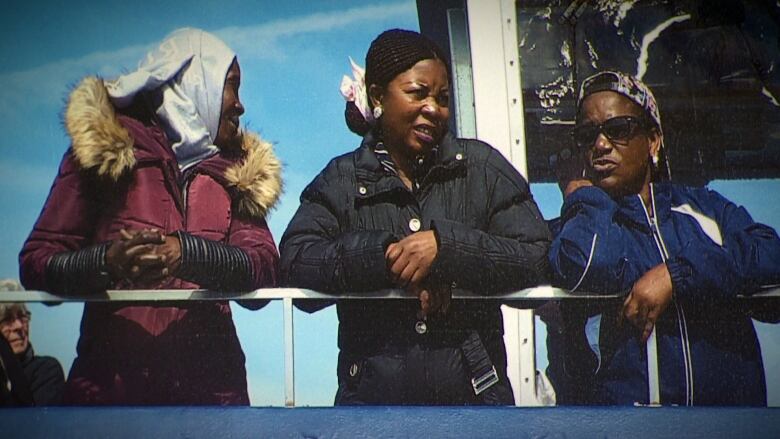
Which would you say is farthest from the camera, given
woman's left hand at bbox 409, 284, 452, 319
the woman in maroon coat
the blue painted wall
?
the woman in maroon coat

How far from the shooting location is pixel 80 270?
471 cm

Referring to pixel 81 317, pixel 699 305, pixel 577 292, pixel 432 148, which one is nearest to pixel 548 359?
pixel 577 292

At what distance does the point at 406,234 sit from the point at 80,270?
60.5 inches

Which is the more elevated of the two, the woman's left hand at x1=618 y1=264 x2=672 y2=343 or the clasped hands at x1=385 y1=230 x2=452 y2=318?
the clasped hands at x1=385 y1=230 x2=452 y2=318

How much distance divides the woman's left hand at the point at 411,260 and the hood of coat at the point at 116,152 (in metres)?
0.67

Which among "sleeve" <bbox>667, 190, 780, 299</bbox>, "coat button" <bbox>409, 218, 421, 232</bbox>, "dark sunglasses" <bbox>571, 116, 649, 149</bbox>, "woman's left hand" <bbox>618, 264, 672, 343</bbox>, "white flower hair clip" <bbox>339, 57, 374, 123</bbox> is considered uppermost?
"white flower hair clip" <bbox>339, 57, 374, 123</bbox>

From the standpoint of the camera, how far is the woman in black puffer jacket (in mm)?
4590

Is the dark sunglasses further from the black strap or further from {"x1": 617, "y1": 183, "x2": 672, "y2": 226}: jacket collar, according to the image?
the black strap

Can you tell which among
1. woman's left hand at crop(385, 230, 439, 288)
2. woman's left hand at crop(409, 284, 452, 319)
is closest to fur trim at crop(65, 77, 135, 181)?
woman's left hand at crop(385, 230, 439, 288)

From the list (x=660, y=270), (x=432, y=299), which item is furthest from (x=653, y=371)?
(x=432, y=299)

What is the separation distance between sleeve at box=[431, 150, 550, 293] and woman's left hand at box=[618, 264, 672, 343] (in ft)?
1.38

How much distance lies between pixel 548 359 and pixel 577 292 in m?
0.34

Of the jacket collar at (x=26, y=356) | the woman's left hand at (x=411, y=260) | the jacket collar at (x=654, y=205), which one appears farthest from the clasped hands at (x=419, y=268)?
the jacket collar at (x=26, y=356)

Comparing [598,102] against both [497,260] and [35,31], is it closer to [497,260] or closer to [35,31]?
[497,260]
